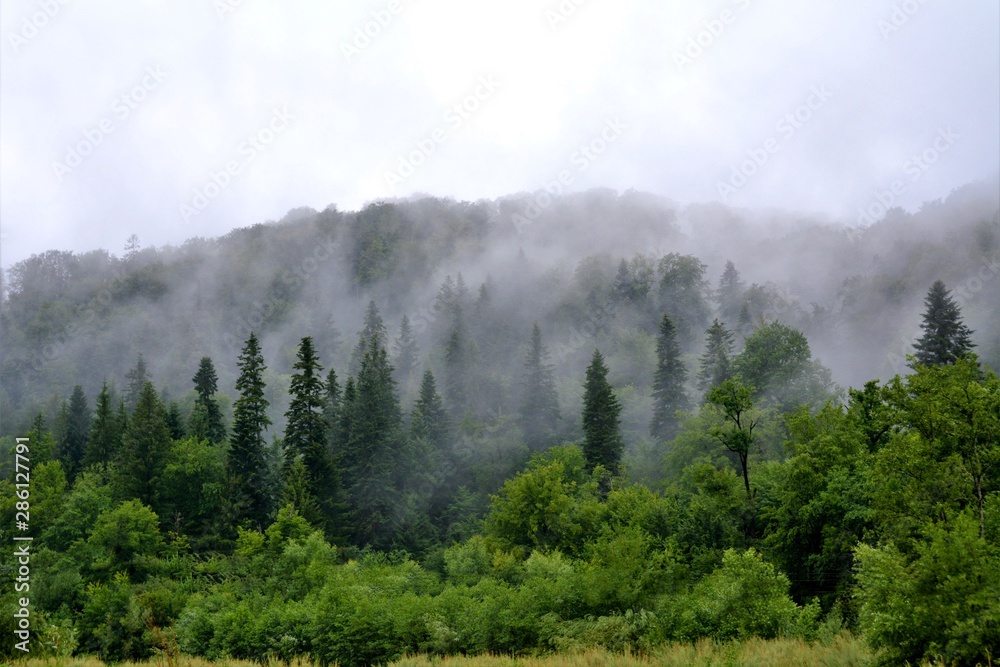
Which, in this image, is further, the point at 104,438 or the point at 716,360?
the point at 716,360

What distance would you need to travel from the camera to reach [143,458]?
6272 centimetres

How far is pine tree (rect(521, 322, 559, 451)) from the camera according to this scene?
84.1m

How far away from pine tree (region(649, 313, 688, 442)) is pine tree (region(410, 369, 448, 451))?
2366cm

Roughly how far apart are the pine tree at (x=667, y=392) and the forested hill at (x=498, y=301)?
10.5m

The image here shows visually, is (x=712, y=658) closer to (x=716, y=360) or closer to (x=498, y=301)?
(x=716, y=360)

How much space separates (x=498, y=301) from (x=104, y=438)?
279 feet

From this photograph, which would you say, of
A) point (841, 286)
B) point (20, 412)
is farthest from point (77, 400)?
point (841, 286)

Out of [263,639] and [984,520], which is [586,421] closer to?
[263,639]

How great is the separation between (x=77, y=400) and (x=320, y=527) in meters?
49.6

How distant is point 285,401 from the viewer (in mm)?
113500

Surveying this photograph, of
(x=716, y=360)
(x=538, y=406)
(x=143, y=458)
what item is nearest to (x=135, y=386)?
(x=143, y=458)

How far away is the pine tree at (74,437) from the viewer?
77562 mm

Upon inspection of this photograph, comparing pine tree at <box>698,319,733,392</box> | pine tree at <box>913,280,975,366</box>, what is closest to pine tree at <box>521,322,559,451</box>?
pine tree at <box>698,319,733,392</box>

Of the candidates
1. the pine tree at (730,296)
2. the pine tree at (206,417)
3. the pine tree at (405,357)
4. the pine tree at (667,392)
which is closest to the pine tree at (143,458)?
the pine tree at (206,417)
